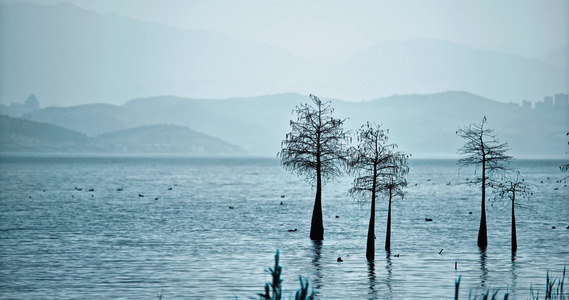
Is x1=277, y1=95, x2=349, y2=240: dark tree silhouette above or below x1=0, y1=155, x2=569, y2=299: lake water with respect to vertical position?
above

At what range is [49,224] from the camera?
268ft

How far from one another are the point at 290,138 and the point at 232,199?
7647 cm

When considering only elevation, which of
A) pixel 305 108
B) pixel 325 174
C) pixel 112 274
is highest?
pixel 305 108

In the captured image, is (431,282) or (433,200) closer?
(431,282)

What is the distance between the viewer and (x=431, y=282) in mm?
44438

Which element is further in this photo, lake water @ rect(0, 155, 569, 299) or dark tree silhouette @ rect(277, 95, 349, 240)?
dark tree silhouette @ rect(277, 95, 349, 240)

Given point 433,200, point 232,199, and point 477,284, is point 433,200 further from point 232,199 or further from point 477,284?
point 477,284

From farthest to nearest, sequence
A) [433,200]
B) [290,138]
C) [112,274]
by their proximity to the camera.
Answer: [433,200]
[290,138]
[112,274]

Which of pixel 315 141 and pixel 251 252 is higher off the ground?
pixel 315 141

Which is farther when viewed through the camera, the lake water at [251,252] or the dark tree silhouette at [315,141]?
the dark tree silhouette at [315,141]

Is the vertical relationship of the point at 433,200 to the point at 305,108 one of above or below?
below

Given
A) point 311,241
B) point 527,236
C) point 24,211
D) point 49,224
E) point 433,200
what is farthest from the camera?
point 433,200

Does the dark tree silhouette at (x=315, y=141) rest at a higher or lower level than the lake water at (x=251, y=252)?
higher

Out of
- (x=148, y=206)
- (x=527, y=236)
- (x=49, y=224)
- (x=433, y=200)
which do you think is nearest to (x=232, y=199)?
(x=148, y=206)
